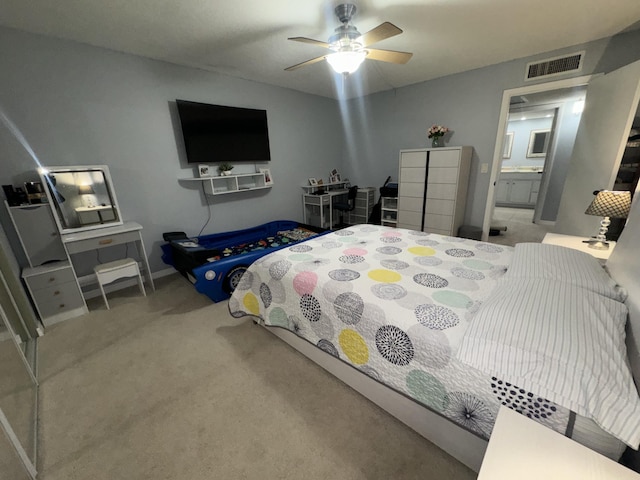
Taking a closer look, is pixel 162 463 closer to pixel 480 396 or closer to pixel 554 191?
pixel 480 396

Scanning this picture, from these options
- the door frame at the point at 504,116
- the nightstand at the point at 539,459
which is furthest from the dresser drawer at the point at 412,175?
the nightstand at the point at 539,459

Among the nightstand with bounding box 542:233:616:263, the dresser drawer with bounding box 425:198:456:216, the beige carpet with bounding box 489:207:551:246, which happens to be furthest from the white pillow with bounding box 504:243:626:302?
the beige carpet with bounding box 489:207:551:246

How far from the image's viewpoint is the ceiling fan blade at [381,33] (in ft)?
5.47

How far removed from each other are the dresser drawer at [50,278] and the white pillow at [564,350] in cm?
314

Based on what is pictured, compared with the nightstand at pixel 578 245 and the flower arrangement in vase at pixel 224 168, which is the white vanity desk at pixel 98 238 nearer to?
the flower arrangement in vase at pixel 224 168

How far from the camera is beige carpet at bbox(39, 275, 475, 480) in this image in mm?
1213

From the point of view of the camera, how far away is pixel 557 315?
35.7 inches

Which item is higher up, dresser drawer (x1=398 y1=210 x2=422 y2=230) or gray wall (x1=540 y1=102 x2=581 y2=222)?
gray wall (x1=540 y1=102 x2=581 y2=222)

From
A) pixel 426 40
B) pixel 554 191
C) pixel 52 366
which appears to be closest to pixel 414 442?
pixel 52 366

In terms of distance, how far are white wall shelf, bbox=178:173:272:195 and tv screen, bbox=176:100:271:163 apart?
235 mm

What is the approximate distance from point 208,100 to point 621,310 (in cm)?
405

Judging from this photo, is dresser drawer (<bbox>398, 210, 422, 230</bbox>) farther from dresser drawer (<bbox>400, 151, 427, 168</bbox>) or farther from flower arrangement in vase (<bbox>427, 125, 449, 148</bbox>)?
flower arrangement in vase (<bbox>427, 125, 449, 148</bbox>)

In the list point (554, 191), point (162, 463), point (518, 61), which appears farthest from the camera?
point (554, 191)

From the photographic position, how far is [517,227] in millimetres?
4770
